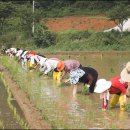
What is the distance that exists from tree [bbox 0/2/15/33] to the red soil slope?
4.50 metres

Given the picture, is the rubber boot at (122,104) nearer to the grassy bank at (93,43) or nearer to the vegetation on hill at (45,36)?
the grassy bank at (93,43)

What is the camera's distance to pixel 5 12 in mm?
35219

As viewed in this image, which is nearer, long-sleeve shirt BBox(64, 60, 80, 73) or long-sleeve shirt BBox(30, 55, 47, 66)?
long-sleeve shirt BBox(64, 60, 80, 73)

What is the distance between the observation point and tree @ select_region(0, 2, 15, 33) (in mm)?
34594

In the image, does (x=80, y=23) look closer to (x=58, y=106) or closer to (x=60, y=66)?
(x=60, y=66)

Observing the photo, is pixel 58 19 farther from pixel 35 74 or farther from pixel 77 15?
pixel 35 74

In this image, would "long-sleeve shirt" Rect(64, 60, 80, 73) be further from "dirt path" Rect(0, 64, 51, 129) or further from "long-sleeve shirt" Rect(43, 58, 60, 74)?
"dirt path" Rect(0, 64, 51, 129)

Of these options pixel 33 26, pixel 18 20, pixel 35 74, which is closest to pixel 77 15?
pixel 18 20

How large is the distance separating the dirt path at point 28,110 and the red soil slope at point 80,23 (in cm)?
2756

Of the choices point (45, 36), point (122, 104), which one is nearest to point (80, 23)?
point (45, 36)

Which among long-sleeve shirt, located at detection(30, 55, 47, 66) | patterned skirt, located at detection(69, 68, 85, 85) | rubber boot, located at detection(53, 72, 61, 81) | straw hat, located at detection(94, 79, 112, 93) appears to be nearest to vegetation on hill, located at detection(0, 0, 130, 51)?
long-sleeve shirt, located at detection(30, 55, 47, 66)

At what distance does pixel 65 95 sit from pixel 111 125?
3.28 m

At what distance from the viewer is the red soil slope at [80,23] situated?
1517 inches

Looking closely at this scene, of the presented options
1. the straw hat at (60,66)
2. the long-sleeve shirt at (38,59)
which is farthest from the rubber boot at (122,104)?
the long-sleeve shirt at (38,59)
